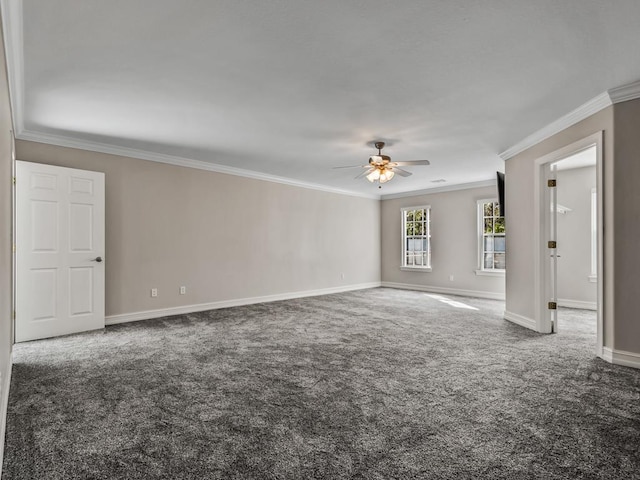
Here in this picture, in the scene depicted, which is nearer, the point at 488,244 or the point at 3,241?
the point at 3,241

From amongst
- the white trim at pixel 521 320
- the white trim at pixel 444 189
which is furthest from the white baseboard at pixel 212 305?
the white trim at pixel 521 320

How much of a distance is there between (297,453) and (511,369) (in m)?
2.25

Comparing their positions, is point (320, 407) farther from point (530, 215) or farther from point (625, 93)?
point (530, 215)

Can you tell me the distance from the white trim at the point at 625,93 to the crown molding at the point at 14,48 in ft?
15.1

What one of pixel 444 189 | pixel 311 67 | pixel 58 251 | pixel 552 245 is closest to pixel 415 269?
pixel 444 189

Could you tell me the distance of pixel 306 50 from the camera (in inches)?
102

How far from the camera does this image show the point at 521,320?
4.95 m

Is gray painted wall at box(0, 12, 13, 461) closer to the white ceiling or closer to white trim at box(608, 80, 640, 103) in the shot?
the white ceiling

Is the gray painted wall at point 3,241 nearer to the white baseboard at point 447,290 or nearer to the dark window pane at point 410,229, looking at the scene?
the white baseboard at point 447,290

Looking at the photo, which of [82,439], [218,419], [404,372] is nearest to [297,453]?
[218,419]

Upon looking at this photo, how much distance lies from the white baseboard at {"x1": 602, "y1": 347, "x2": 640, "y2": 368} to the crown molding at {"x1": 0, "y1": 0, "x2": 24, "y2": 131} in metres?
5.30

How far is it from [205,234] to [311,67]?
3.91m

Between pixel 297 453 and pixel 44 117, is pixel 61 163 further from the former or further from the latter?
pixel 297 453

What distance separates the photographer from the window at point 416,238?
345 inches
